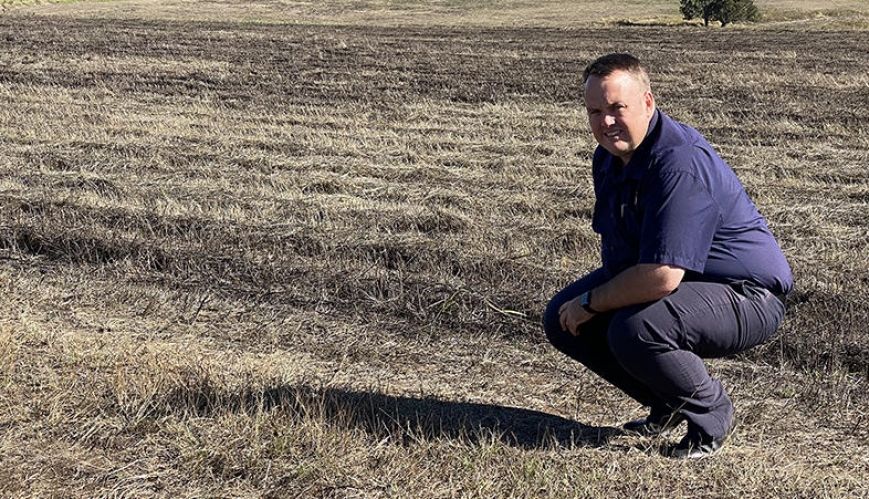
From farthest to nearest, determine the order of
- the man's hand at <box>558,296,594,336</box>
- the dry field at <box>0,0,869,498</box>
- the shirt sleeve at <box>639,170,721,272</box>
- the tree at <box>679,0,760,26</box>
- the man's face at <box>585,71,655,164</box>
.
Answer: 1. the tree at <box>679,0,760,26</box>
2. the man's hand at <box>558,296,594,336</box>
3. the dry field at <box>0,0,869,498</box>
4. the man's face at <box>585,71,655,164</box>
5. the shirt sleeve at <box>639,170,721,272</box>

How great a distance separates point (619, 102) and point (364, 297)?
2696 millimetres

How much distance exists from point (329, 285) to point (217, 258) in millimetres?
906

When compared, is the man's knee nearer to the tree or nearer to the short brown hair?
the short brown hair

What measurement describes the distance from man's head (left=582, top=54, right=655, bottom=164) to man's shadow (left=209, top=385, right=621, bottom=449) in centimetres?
115

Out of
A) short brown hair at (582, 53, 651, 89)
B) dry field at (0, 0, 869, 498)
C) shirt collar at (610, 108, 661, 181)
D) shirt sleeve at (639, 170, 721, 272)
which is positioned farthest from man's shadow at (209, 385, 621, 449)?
short brown hair at (582, 53, 651, 89)

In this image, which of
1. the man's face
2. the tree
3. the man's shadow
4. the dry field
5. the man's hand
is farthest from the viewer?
the tree

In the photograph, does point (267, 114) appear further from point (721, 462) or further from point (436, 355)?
point (721, 462)

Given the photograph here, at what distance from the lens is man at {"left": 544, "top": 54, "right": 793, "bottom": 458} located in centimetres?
364

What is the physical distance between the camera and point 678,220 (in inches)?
141

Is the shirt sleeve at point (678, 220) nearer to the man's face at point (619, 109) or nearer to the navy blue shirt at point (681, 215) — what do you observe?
the navy blue shirt at point (681, 215)

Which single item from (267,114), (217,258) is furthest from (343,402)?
(267,114)

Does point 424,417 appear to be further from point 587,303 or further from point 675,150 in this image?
point 675,150

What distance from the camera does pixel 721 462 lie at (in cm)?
389

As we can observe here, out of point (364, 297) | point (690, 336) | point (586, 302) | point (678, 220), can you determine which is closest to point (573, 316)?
point (586, 302)
